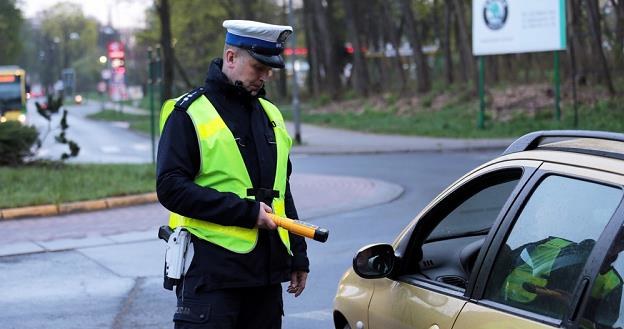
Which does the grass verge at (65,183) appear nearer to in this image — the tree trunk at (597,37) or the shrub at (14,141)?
the shrub at (14,141)

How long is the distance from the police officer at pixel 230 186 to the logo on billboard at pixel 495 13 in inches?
994

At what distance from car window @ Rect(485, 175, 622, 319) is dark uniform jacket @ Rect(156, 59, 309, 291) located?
2.87ft

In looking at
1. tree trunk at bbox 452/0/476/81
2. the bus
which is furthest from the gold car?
the bus

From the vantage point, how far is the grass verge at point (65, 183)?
13.3 meters

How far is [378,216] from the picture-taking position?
40.7 ft

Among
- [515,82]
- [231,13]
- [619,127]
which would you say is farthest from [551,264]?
[231,13]

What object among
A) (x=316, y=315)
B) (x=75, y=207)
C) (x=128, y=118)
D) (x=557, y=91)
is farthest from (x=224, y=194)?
(x=128, y=118)

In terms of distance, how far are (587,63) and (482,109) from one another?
14.7ft

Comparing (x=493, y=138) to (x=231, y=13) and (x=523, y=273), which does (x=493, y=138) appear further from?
(x=231, y=13)

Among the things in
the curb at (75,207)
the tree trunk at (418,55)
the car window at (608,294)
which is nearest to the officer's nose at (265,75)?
the car window at (608,294)

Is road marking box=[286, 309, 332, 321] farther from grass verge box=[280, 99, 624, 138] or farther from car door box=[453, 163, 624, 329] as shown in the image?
grass verge box=[280, 99, 624, 138]

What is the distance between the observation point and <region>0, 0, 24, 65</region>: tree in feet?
194

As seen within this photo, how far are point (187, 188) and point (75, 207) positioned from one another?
9.84 metres

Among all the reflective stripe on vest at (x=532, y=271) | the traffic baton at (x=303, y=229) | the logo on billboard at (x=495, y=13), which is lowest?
the reflective stripe on vest at (x=532, y=271)
